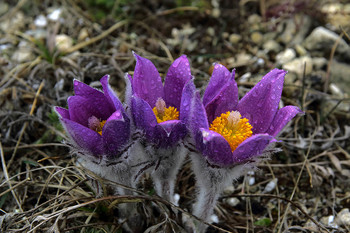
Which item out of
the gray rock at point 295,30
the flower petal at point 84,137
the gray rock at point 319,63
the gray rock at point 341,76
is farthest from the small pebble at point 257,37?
the flower petal at point 84,137

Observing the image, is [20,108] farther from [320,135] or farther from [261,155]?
[320,135]

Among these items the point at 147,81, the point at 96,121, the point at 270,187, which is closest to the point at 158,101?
the point at 147,81

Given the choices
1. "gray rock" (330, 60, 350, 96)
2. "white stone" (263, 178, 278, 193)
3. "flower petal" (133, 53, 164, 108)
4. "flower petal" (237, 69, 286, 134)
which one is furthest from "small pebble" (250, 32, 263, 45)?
"flower petal" (133, 53, 164, 108)

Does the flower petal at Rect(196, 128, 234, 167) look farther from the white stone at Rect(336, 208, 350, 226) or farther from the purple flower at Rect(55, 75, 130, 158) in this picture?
the white stone at Rect(336, 208, 350, 226)

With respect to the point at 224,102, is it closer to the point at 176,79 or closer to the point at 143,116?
the point at 176,79

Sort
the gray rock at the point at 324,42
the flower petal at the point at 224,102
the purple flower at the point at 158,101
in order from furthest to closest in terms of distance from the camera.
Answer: the gray rock at the point at 324,42 → the flower petal at the point at 224,102 → the purple flower at the point at 158,101

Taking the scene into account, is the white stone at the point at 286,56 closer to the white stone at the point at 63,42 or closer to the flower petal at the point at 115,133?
the white stone at the point at 63,42

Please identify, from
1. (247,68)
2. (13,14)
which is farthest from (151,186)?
(13,14)
